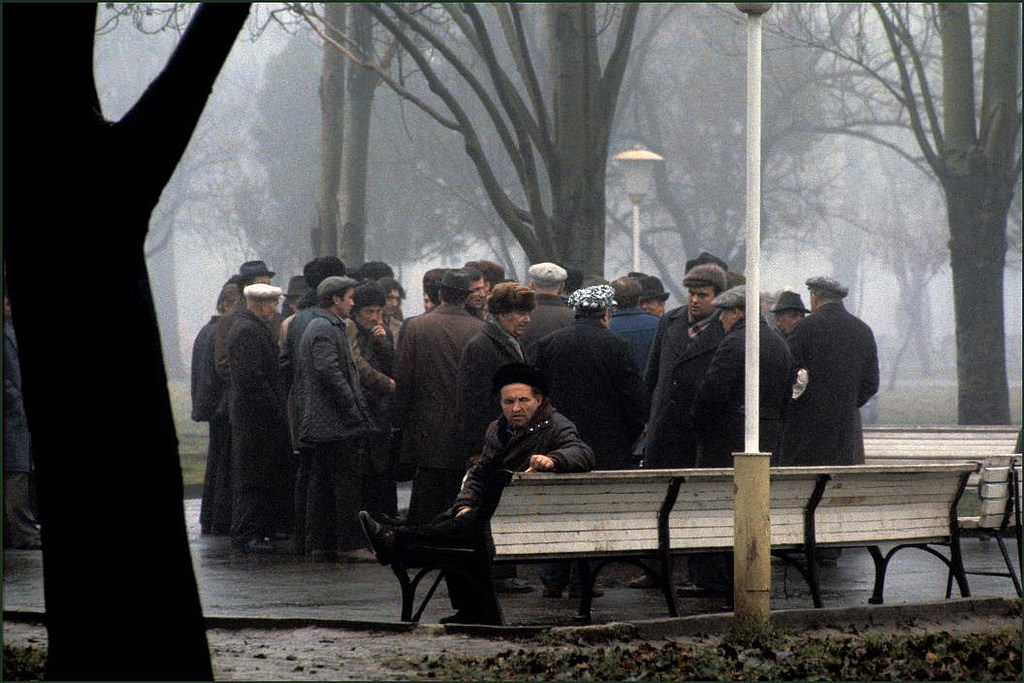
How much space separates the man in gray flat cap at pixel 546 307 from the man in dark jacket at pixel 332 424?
1.42m

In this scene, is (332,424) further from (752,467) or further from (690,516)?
(752,467)

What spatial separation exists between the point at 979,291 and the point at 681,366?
37.8 ft

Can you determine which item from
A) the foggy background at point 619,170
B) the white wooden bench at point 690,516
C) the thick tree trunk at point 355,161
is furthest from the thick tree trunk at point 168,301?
the white wooden bench at point 690,516

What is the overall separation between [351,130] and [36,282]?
18.8 m

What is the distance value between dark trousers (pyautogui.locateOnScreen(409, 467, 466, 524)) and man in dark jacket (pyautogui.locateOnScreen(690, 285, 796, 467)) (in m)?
1.69

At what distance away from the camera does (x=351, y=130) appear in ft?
85.1

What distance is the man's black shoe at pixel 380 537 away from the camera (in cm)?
965

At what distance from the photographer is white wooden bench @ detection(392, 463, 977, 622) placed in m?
9.52

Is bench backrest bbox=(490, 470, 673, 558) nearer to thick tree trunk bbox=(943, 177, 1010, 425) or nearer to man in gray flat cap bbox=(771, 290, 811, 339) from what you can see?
man in gray flat cap bbox=(771, 290, 811, 339)

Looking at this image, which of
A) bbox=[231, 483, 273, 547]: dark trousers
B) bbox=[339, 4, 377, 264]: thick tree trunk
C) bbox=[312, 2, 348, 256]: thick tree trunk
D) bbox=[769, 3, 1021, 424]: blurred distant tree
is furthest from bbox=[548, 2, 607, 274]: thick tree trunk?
bbox=[312, 2, 348, 256]: thick tree trunk

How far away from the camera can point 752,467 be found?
9570mm

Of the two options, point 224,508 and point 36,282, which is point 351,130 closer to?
point 224,508

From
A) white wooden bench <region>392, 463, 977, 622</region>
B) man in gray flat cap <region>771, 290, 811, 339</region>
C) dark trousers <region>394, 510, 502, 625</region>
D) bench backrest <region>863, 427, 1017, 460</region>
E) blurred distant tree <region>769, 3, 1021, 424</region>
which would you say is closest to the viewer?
dark trousers <region>394, 510, 502, 625</region>

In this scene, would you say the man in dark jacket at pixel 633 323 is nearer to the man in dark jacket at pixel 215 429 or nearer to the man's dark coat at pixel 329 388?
the man's dark coat at pixel 329 388
